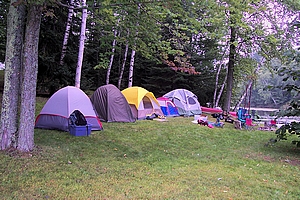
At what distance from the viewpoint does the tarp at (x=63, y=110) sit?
21.8 feet

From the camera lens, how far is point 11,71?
4211 millimetres

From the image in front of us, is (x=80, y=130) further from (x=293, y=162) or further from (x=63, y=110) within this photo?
(x=293, y=162)

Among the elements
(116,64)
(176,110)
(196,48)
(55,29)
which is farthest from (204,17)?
(116,64)

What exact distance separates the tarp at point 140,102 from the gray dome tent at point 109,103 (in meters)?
1.01

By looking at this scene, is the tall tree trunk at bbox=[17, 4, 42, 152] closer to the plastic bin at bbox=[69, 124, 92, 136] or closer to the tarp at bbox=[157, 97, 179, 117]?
the plastic bin at bbox=[69, 124, 92, 136]

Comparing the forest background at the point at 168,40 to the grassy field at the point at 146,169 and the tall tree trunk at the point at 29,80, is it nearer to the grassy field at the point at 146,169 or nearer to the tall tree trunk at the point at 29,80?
the tall tree trunk at the point at 29,80

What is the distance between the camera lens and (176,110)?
12.4m

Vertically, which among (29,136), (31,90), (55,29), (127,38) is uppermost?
(55,29)

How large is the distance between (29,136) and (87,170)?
4.49ft

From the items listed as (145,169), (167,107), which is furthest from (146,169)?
(167,107)

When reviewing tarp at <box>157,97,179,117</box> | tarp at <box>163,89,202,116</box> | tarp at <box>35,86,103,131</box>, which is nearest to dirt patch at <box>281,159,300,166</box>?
tarp at <box>35,86,103,131</box>

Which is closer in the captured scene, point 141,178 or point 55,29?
point 141,178

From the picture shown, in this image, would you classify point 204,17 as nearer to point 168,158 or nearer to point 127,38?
point 127,38

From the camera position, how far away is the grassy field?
320 cm
